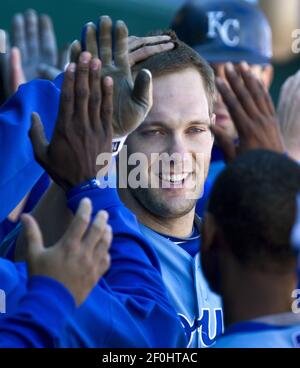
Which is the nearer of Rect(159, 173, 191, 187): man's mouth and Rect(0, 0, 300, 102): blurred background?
Rect(159, 173, 191, 187): man's mouth

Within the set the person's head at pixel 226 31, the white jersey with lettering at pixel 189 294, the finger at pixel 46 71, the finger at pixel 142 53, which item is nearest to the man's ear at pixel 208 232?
the white jersey with lettering at pixel 189 294

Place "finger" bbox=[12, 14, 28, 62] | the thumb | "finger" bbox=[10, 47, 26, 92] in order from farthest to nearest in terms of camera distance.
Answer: "finger" bbox=[12, 14, 28, 62]
"finger" bbox=[10, 47, 26, 92]
the thumb

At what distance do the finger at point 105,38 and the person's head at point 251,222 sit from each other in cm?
68

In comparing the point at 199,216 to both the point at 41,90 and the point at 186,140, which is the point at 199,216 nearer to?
the point at 186,140

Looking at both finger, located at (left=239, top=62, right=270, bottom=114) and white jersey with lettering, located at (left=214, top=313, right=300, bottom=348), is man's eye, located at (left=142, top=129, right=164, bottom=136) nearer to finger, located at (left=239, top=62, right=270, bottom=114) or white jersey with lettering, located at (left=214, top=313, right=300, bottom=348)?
finger, located at (left=239, top=62, right=270, bottom=114)

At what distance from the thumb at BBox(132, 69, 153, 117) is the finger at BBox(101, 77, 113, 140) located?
160mm

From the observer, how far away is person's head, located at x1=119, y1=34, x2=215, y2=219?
10.5ft

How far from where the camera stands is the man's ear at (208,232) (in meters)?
2.22

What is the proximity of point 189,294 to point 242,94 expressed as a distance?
2.66 ft

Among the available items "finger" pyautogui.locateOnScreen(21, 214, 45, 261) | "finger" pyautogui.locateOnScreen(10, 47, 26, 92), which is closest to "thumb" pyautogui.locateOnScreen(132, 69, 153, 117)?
"finger" pyautogui.locateOnScreen(21, 214, 45, 261)

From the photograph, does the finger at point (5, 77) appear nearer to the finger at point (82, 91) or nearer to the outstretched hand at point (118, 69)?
the outstretched hand at point (118, 69)

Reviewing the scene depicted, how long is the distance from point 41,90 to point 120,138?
0.26 m

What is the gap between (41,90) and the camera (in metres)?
2.90

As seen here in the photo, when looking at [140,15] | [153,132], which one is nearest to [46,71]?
[153,132]
